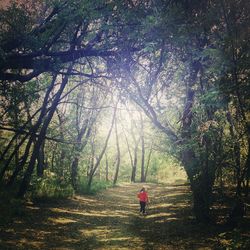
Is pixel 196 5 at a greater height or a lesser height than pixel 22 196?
greater

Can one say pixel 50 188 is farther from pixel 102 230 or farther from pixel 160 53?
pixel 160 53

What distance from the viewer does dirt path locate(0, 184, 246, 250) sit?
40.3 ft

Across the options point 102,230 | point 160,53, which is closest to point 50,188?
point 102,230

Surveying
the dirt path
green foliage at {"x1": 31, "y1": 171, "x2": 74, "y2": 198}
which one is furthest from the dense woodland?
green foliage at {"x1": 31, "y1": 171, "x2": 74, "y2": 198}

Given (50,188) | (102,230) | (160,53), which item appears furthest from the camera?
(50,188)

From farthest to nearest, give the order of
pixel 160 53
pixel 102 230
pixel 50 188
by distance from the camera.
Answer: pixel 50 188 < pixel 102 230 < pixel 160 53

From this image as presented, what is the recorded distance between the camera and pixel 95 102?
3069 cm

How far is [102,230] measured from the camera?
15.4 m

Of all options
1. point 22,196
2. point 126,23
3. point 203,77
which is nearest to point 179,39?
point 126,23

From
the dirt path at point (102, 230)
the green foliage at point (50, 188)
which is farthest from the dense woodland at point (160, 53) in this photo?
the green foliage at point (50, 188)

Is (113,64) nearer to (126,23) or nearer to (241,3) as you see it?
(126,23)

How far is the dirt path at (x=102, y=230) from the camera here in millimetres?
12273

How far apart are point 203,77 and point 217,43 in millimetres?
4232

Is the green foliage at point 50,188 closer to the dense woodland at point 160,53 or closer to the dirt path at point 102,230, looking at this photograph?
the dirt path at point 102,230
